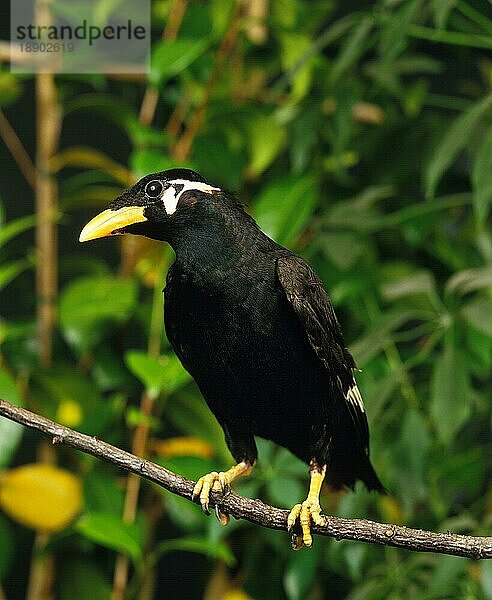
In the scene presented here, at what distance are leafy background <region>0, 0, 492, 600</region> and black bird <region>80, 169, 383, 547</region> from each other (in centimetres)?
41

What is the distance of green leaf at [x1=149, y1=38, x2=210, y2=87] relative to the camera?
4.56 feet

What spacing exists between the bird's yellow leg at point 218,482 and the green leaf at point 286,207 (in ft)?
1.41

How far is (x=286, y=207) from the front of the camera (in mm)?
1283

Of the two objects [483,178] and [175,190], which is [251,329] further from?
[483,178]

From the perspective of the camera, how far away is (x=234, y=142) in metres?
1.62

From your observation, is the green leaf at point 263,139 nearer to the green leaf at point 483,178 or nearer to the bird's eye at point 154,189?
the green leaf at point 483,178

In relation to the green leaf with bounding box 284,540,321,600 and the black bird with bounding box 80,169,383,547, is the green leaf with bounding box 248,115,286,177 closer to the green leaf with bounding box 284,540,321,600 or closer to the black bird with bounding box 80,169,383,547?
the green leaf with bounding box 284,540,321,600

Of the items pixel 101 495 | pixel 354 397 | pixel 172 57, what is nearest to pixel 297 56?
pixel 172 57

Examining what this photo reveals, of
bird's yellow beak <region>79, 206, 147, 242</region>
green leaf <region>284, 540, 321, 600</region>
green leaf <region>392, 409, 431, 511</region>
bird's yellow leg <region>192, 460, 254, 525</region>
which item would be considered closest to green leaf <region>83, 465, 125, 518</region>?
green leaf <region>284, 540, 321, 600</region>

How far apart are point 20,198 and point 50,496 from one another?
869 millimetres

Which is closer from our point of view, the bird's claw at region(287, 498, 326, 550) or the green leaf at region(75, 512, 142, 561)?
the bird's claw at region(287, 498, 326, 550)

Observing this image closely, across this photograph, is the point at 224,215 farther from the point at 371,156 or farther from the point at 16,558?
the point at 16,558

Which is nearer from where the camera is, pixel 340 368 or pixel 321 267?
pixel 340 368

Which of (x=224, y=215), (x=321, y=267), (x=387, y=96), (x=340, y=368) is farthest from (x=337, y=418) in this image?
(x=387, y=96)
